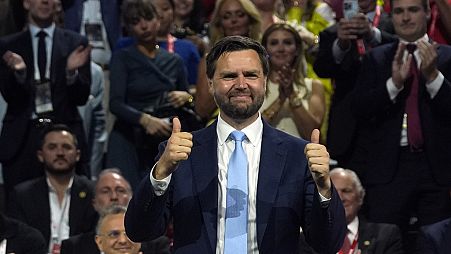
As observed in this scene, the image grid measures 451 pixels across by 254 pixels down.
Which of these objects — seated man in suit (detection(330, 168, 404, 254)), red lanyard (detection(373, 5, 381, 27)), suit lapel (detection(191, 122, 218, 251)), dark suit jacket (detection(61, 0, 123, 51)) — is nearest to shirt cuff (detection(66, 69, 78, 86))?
dark suit jacket (detection(61, 0, 123, 51))

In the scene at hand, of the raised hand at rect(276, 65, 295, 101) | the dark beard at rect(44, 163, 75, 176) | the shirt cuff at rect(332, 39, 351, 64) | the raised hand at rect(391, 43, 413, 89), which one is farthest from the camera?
the dark beard at rect(44, 163, 75, 176)

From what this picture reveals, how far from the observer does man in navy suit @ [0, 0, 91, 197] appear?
863 centimetres

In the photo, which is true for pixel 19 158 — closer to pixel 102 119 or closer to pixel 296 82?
pixel 102 119

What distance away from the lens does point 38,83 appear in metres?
8.63

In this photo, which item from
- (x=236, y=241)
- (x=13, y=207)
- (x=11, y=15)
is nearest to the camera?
(x=236, y=241)

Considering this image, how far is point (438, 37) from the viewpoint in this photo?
28.7 ft

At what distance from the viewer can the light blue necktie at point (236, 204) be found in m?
4.60

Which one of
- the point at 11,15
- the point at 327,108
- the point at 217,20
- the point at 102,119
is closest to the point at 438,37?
the point at 327,108

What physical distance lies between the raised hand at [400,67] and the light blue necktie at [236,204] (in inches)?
127

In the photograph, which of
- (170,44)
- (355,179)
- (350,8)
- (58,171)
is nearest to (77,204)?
(58,171)

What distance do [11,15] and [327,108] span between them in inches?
104

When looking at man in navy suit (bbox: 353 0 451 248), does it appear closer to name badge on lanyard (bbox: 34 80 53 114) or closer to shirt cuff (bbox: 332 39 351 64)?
shirt cuff (bbox: 332 39 351 64)

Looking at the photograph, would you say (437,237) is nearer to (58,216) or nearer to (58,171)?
(58,216)

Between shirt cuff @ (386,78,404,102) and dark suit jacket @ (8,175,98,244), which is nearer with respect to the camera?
shirt cuff @ (386,78,404,102)
